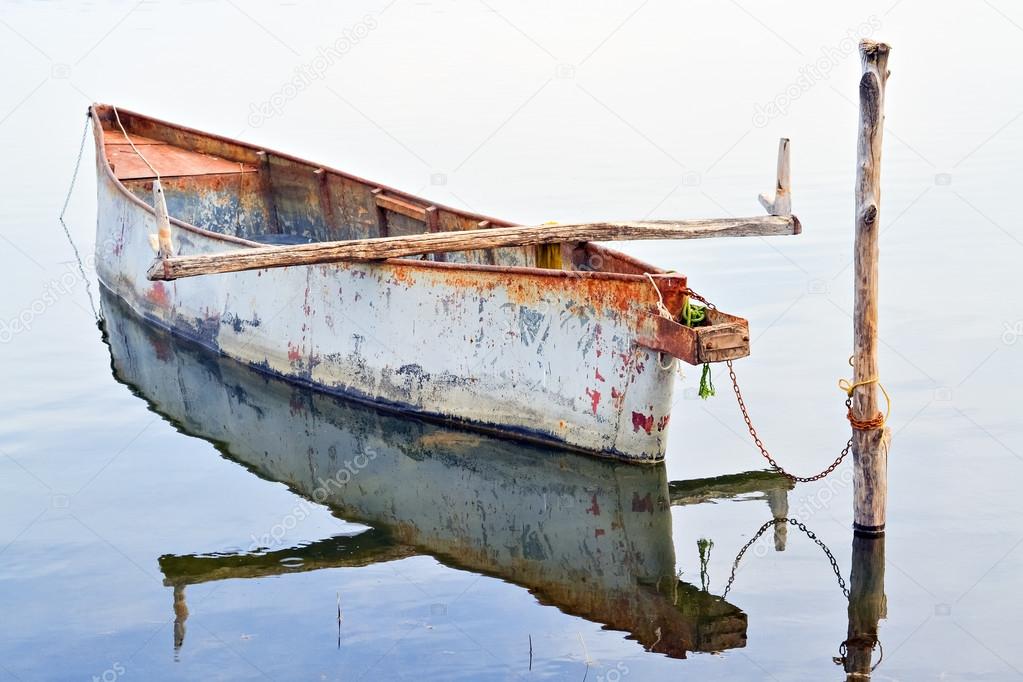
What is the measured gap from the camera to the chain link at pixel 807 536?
25.9ft

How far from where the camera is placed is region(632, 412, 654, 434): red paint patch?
30.7ft

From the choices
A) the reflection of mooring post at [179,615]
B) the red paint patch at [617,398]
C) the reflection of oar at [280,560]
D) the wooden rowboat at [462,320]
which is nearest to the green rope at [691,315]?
the wooden rowboat at [462,320]

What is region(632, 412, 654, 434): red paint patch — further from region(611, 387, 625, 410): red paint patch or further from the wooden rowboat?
region(611, 387, 625, 410): red paint patch

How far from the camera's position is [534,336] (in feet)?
32.1

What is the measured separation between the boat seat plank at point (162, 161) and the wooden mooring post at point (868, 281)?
31.2 ft

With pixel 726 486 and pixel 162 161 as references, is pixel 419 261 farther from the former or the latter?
pixel 162 161

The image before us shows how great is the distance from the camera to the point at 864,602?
25.2ft

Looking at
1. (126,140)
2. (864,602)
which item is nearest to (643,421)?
(864,602)

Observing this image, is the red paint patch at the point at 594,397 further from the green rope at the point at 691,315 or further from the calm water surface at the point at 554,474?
the green rope at the point at 691,315

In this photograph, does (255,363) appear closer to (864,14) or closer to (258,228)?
(258,228)

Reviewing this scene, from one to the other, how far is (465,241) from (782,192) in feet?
8.12

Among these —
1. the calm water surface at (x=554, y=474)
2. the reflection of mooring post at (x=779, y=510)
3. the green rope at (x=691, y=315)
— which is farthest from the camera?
the green rope at (x=691, y=315)

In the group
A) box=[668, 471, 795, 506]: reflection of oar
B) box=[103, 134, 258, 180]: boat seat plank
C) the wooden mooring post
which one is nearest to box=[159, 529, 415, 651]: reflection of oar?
box=[668, 471, 795, 506]: reflection of oar

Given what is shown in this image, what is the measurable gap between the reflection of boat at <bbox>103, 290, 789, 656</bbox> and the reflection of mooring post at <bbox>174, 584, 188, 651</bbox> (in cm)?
2
